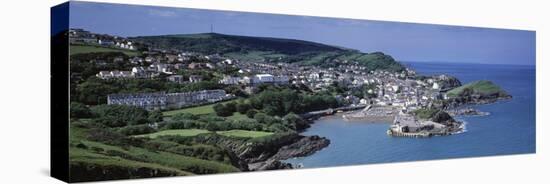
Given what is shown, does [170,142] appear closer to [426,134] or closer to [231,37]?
[231,37]

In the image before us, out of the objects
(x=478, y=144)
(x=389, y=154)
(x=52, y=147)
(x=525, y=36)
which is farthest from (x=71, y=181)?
(x=525, y=36)

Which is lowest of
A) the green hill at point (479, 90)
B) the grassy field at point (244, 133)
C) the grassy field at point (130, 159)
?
the grassy field at point (130, 159)

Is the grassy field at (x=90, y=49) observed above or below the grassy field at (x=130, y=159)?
above

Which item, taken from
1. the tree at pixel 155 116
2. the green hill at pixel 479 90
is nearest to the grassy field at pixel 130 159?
the tree at pixel 155 116

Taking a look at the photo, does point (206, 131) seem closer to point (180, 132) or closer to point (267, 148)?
point (180, 132)

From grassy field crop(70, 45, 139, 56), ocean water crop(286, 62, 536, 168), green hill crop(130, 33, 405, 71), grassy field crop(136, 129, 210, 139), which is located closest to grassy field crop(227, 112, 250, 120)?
grassy field crop(136, 129, 210, 139)

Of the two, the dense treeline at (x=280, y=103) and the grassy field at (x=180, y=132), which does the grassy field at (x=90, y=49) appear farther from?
the dense treeline at (x=280, y=103)
